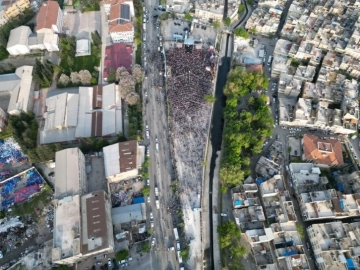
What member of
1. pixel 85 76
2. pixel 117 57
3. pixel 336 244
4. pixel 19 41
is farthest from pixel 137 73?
pixel 336 244

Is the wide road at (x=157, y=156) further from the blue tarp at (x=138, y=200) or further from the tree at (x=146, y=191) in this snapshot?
the blue tarp at (x=138, y=200)

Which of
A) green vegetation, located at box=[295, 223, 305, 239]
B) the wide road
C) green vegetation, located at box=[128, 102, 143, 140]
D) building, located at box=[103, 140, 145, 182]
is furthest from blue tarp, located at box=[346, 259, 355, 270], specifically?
green vegetation, located at box=[128, 102, 143, 140]

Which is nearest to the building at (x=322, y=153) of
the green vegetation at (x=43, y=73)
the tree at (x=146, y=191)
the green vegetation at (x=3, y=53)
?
the tree at (x=146, y=191)

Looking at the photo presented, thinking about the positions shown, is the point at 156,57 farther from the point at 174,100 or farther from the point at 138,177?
the point at 138,177

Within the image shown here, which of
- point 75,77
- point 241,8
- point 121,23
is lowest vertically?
point 75,77

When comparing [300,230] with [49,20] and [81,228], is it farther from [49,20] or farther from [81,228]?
[49,20]

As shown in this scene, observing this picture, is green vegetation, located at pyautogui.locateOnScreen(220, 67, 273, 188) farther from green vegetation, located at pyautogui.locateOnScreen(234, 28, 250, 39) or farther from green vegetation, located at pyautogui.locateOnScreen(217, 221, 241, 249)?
green vegetation, located at pyautogui.locateOnScreen(234, 28, 250, 39)
